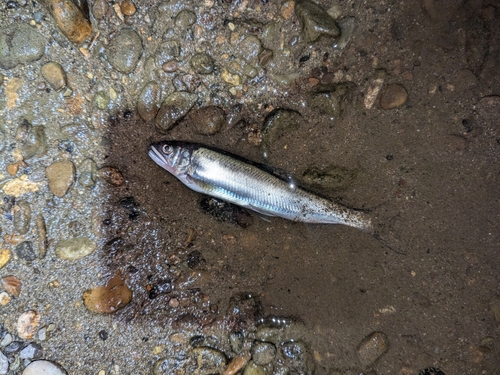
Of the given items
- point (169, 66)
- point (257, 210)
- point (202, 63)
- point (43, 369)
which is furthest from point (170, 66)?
point (43, 369)

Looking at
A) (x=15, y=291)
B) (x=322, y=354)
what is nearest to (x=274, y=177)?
(x=322, y=354)

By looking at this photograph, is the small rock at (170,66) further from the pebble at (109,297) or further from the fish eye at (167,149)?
the pebble at (109,297)

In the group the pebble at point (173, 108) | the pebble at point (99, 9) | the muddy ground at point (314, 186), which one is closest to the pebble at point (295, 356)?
the muddy ground at point (314, 186)

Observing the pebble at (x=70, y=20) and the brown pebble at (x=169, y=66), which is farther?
the brown pebble at (x=169, y=66)

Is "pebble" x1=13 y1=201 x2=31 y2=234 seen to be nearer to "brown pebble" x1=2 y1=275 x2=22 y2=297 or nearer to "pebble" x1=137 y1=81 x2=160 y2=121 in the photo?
"brown pebble" x1=2 y1=275 x2=22 y2=297

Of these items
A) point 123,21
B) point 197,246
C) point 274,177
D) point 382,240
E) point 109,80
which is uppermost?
point 123,21

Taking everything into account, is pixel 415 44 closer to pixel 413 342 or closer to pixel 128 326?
pixel 413 342

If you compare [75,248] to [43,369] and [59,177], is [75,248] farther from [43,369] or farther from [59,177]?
[43,369]
